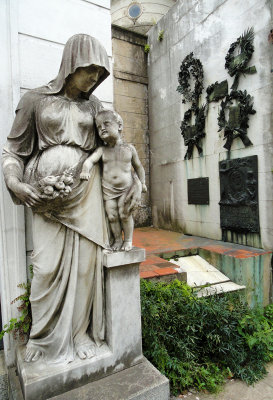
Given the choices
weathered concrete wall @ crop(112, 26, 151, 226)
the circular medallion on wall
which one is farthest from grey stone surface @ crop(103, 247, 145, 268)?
the circular medallion on wall

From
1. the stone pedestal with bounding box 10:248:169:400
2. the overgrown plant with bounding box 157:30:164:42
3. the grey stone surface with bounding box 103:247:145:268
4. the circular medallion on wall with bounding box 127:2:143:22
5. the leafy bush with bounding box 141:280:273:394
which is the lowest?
the leafy bush with bounding box 141:280:273:394

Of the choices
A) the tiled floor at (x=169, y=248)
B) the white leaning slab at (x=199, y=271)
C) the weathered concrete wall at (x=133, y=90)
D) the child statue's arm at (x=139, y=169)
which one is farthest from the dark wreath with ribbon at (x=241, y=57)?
the child statue's arm at (x=139, y=169)

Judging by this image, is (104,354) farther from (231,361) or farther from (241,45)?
(241,45)

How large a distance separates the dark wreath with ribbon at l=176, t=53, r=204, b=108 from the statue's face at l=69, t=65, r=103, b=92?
201 inches

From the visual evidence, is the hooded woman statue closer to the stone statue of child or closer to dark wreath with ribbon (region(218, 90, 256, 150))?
the stone statue of child

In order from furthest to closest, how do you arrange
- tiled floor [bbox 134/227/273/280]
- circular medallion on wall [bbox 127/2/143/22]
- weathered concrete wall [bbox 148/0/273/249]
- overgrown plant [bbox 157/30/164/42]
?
circular medallion on wall [bbox 127/2/143/22]
overgrown plant [bbox 157/30/164/42]
weathered concrete wall [bbox 148/0/273/249]
tiled floor [bbox 134/227/273/280]

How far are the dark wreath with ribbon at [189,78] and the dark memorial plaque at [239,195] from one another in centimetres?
199

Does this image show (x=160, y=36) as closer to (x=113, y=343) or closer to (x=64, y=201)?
(x=64, y=201)

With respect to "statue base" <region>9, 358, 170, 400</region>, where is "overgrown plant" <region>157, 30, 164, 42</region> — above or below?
above

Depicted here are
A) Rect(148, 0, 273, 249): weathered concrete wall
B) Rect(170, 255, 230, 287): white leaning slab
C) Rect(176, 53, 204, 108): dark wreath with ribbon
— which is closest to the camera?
Rect(170, 255, 230, 287): white leaning slab

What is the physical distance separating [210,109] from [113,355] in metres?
5.65

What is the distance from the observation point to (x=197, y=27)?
634 centimetres

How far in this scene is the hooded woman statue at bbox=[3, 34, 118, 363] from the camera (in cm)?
178

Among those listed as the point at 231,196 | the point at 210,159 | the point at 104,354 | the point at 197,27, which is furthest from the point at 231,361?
the point at 197,27
